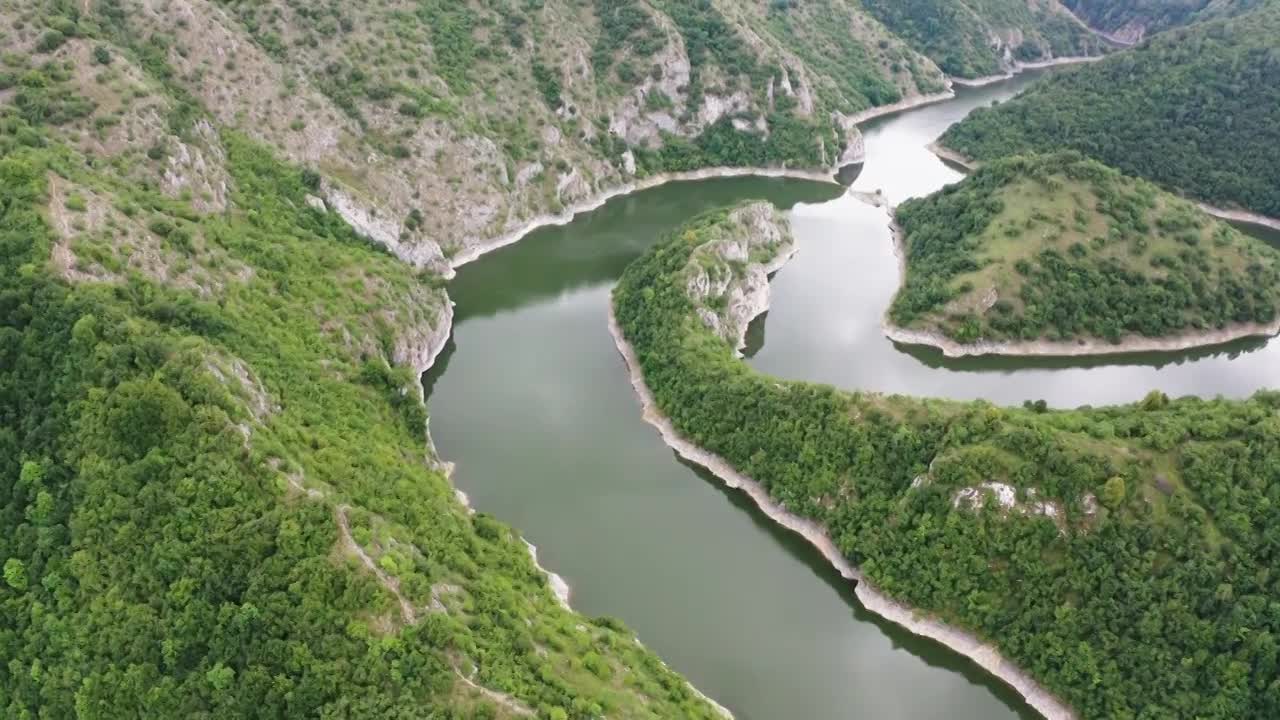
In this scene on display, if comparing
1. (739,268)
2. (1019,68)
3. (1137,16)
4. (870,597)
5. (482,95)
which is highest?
(1137,16)

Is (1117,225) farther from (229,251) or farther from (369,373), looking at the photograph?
(229,251)

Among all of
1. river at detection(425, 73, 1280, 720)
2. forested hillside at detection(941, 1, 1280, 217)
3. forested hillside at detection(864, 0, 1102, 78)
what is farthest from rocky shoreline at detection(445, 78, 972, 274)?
forested hillside at detection(864, 0, 1102, 78)

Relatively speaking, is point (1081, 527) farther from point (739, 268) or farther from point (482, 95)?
point (482, 95)

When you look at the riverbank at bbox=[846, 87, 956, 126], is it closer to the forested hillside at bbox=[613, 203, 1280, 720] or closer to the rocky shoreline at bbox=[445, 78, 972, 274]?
the rocky shoreline at bbox=[445, 78, 972, 274]

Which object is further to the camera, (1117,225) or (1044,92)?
(1044,92)

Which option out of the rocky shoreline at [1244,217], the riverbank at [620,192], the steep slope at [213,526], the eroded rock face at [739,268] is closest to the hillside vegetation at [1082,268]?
the eroded rock face at [739,268]

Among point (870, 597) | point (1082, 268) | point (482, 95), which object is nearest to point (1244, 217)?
point (1082, 268)

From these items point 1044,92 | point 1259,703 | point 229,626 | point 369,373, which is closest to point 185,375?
point 229,626
